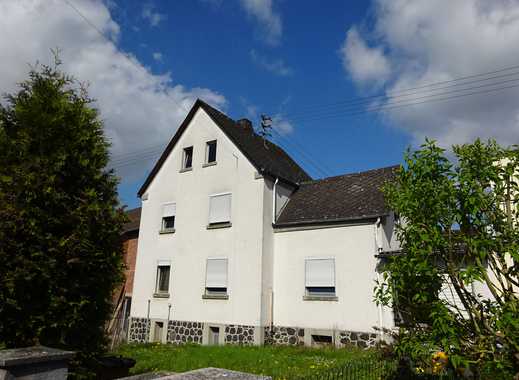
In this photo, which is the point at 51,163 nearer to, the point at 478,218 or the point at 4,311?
the point at 4,311

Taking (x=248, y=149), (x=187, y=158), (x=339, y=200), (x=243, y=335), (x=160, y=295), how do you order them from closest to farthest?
(x=243, y=335) < (x=339, y=200) < (x=248, y=149) < (x=160, y=295) < (x=187, y=158)

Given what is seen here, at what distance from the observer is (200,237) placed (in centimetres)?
1812

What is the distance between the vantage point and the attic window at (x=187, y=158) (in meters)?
20.1

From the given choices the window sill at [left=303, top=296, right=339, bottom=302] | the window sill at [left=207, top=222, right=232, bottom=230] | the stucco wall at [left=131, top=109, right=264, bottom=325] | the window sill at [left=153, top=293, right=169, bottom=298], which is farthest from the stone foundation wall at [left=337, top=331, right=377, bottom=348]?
the window sill at [left=153, top=293, right=169, bottom=298]

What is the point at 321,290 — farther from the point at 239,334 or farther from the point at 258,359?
the point at 258,359

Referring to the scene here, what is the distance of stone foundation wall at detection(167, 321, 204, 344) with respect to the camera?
1683cm

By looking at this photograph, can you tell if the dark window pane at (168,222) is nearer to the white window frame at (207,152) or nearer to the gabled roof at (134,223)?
the gabled roof at (134,223)

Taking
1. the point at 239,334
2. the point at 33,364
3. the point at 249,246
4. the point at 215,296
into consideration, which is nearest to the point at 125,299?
the point at 215,296

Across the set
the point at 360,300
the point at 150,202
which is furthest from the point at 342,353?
the point at 150,202

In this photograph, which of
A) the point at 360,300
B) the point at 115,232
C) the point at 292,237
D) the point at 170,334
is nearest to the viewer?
the point at 115,232

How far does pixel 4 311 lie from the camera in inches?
221

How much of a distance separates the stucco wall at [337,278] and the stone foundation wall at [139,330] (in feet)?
22.2

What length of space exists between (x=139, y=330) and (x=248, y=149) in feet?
33.9

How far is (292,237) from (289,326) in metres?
3.63
